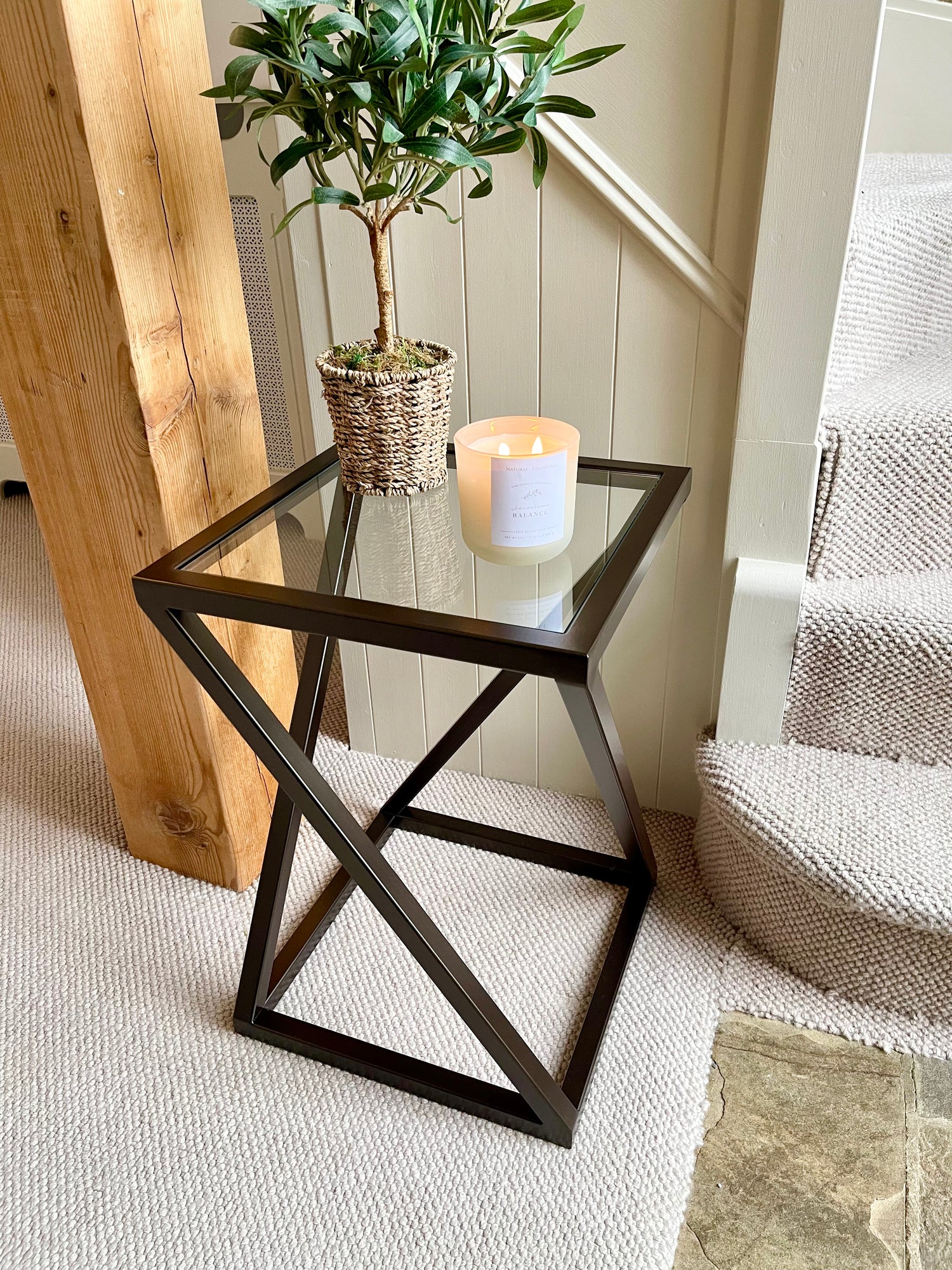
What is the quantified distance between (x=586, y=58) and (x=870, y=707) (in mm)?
777

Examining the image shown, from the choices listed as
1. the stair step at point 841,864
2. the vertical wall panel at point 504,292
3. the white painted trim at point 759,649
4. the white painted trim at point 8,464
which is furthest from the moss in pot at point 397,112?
the white painted trim at point 8,464

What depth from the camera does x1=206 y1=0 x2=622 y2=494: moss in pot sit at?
0.76 meters

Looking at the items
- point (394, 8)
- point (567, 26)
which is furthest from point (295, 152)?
point (567, 26)

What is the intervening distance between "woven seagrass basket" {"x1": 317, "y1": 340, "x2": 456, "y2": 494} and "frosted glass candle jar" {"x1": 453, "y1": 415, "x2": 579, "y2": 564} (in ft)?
0.17

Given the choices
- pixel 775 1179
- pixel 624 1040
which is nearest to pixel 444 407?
pixel 624 1040

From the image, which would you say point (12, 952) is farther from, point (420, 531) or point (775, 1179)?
point (775, 1179)

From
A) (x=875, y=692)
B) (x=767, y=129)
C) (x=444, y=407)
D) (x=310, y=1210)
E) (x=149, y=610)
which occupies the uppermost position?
(x=767, y=129)

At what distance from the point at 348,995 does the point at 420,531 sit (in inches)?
23.6

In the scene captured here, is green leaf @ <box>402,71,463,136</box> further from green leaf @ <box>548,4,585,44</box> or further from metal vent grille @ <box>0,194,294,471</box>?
metal vent grille @ <box>0,194,294,471</box>

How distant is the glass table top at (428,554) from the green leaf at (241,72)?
373 mm

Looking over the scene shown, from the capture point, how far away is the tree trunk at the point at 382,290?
0.93 metres

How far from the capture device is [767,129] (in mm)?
961

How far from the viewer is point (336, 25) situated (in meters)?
0.73

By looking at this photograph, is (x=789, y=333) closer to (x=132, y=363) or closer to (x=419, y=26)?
(x=419, y=26)
